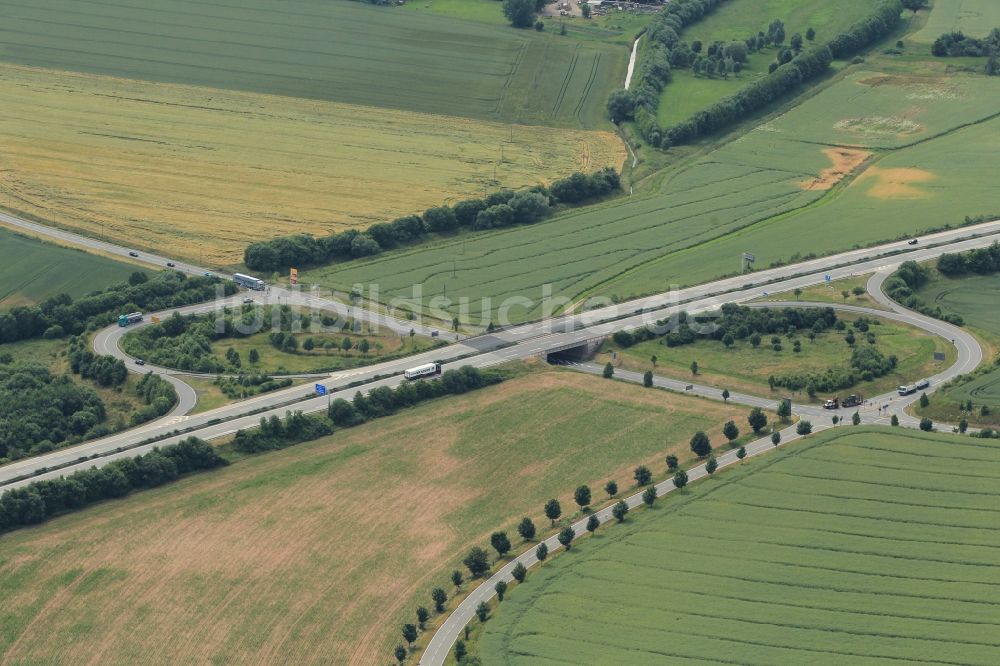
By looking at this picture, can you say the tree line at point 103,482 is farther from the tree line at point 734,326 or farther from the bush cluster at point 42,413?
the tree line at point 734,326

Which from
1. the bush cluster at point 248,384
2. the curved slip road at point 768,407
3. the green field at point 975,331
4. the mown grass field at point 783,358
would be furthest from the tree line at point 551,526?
the bush cluster at point 248,384

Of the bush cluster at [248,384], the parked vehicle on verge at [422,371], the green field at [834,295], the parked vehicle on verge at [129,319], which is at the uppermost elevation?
the green field at [834,295]

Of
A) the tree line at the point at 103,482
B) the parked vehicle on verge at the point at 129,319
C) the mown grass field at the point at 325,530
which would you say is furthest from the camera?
the parked vehicle on verge at the point at 129,319

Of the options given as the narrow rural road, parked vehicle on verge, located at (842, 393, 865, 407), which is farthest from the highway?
the narrow rural road

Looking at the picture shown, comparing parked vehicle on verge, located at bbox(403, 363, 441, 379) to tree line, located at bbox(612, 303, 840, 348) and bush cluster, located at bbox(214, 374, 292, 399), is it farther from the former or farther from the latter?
tree line, located at bbox(612, 303, 840, 348)

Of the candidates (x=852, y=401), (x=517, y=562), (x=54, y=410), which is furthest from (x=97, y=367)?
(x=852, y=401)
